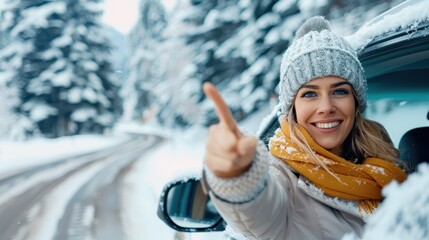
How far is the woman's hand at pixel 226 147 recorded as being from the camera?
3.05 feet

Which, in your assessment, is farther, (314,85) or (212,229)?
(212,229)

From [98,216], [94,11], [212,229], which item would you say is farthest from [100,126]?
[212,229]

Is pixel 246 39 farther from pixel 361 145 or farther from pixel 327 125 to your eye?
pixel 327 125

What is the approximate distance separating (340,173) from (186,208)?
0.86 metres

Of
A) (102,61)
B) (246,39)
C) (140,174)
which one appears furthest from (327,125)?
(102,61)

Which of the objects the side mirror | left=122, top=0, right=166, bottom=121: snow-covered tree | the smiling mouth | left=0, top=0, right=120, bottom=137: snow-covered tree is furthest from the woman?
left=122, top=0, right=166, bottom=121: snow-covered tree

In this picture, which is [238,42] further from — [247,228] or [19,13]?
[19,13]

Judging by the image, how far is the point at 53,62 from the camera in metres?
24.6

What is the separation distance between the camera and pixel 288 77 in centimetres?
159

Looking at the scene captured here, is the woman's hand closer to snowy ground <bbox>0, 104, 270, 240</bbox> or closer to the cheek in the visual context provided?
snowy ground <bbox>0, 104, 270, 240</bbox>

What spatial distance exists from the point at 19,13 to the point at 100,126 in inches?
346

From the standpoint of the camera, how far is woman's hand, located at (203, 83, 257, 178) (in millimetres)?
931

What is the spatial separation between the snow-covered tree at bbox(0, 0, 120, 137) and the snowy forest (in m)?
0.06

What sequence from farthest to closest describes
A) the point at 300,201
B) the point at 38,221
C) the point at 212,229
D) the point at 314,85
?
the point at 38,221 < the point at 212,229 < the point at 314,85 < the point at 300,201
